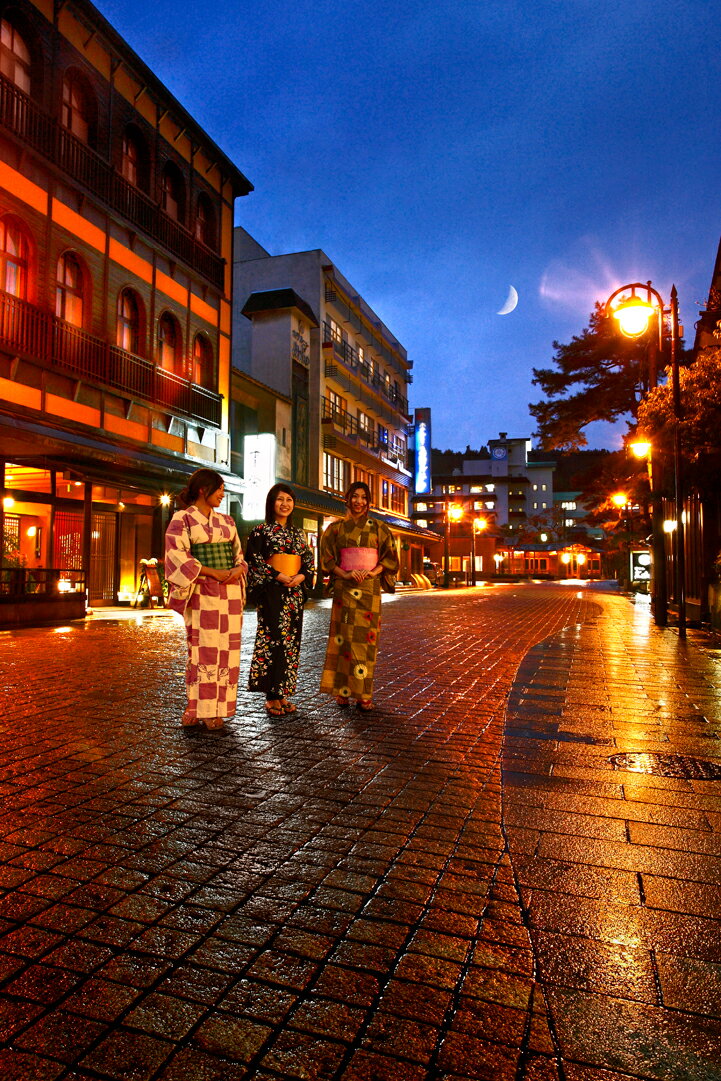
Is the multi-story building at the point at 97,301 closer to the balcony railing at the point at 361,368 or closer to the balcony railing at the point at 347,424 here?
the balcony railing at the point at 347,424

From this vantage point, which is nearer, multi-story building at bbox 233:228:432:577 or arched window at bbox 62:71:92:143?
arched window at bbox 62:71:92:143

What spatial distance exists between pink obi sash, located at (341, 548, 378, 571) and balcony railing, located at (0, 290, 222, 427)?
1032 cm

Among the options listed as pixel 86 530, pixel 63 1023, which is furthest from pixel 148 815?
pixel 86 530

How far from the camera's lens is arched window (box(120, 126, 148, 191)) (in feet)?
59.0

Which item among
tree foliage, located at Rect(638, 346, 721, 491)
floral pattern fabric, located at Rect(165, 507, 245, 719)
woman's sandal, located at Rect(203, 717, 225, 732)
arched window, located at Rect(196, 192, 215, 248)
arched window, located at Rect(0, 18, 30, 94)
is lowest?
woman's sandal, located at Rect(203, 717, 225, 732)

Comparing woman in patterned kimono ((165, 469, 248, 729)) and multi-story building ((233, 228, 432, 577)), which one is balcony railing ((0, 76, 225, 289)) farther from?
woman in patterned kimono ((165, 469, 248, 729))

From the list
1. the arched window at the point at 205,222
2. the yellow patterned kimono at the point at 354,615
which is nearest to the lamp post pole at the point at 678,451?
the yellow patterned kimono at the point at 354,615

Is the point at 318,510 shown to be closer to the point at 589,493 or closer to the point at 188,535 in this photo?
the point at 589,493

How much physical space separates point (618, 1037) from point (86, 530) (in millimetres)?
15312

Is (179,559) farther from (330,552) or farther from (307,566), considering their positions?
(330,552)

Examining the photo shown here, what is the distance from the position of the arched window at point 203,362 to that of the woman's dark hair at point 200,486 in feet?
54.6

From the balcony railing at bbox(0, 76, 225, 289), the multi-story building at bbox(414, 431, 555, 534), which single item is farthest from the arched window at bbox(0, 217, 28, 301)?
the multi-story building at bbox(414, 431, 555, 534)

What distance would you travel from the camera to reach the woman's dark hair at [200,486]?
17.6 ft

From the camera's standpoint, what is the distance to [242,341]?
32031mm
